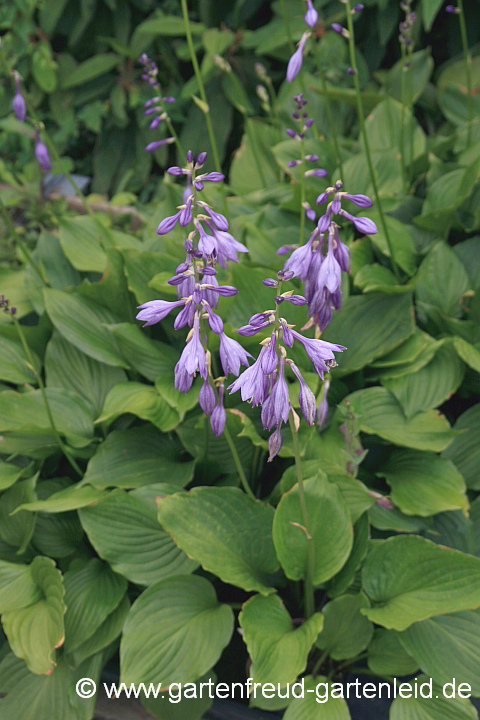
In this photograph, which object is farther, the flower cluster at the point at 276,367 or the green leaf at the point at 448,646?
the green leaf at the point at 448,646

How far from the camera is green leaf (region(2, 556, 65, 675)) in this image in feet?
6.98

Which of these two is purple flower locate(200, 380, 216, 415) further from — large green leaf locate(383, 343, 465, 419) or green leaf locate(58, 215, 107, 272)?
green leaf locate(58, 215, 107, 272)

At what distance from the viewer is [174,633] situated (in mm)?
2119

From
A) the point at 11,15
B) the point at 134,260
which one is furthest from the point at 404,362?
the point at 11,15

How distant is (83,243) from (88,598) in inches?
66.7

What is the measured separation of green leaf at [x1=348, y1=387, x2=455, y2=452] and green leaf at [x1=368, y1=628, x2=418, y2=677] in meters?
0.64

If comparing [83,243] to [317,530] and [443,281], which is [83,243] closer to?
[443,281]

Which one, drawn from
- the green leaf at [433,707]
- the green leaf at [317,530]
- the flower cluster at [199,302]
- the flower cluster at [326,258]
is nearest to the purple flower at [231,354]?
the flower cluster at [199,302]

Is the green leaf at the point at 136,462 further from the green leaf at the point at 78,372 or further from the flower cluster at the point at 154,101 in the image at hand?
the flower cluster at the point at 154,101

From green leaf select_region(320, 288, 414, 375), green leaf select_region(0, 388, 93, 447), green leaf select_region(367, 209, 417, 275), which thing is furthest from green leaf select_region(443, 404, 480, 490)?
green leaf select_region(0, 388, 93, 447)

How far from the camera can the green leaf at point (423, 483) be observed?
7.68ft

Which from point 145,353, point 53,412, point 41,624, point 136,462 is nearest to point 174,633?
point 41,624

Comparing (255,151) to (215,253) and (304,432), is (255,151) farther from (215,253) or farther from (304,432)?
(215,253)

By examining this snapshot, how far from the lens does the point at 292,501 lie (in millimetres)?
2109
